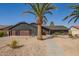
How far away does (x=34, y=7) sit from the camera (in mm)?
4324

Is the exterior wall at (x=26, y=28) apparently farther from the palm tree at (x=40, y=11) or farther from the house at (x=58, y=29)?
the house at (x=58, y=29)

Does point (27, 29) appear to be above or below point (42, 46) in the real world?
above

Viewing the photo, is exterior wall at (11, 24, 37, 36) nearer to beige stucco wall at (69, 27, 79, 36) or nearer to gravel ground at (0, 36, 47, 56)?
gravel ground at (0, 36, 47, 56)

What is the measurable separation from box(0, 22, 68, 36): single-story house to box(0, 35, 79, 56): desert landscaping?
2.4 inches

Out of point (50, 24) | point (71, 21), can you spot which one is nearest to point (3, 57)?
point (50, 24)

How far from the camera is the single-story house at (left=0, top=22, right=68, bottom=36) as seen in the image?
14.3 feet

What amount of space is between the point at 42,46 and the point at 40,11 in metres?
0.50

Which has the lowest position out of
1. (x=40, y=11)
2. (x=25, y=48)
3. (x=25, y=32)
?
(x=25, y=48)

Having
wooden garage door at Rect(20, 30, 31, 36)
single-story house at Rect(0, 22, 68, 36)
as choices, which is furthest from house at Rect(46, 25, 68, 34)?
wooden garage door at Rect(20, 30, 31, 36)

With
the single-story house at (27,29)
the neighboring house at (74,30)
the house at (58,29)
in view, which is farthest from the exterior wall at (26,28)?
the neighboring house at (74,30)

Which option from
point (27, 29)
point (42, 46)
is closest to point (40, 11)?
point (27, 29)

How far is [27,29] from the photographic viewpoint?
4.37 metres

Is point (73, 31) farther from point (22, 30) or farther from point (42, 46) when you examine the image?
point (22, 30)

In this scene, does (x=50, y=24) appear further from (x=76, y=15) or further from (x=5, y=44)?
(x=5, y=44)
